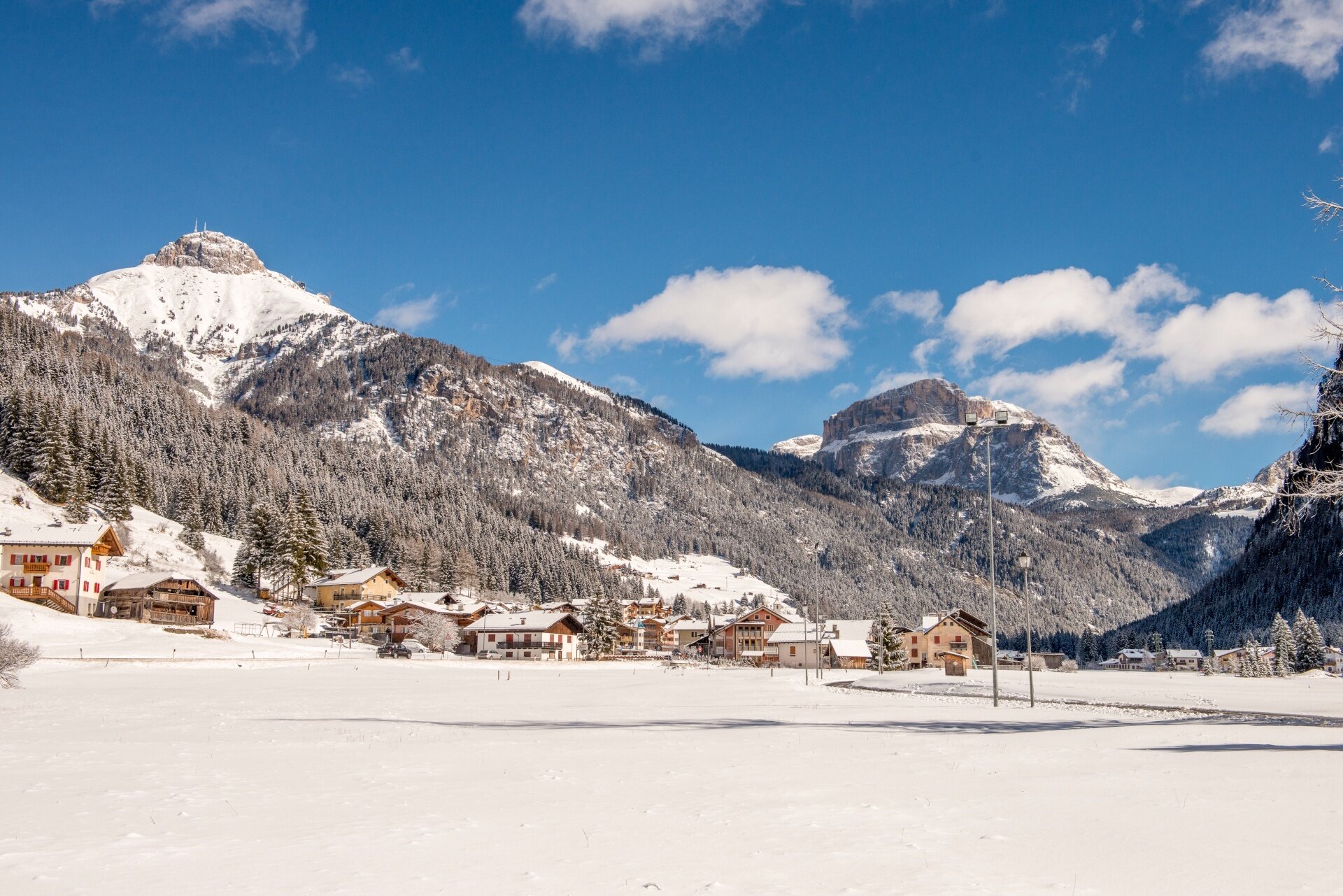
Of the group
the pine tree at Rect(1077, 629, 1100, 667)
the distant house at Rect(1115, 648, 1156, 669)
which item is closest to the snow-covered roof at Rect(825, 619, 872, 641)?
the distant house at Rect(1115, 648, 1156, 669)

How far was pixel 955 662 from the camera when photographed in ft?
299

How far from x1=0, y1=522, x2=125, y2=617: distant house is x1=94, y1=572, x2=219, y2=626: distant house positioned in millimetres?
1685

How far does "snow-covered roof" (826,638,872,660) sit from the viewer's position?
108500 millimetres

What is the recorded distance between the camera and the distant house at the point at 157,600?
82688 mm

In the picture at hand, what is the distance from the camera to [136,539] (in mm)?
104438

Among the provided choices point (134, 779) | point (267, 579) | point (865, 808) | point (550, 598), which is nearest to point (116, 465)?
point (267, 579)

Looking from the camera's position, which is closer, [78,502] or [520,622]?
[78,502]

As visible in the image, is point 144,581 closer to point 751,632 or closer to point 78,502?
point 78,502

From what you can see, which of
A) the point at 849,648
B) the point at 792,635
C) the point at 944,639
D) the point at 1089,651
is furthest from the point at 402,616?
the point at 1089,651

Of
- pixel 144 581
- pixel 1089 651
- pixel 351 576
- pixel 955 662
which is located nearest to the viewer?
pixel 144 581

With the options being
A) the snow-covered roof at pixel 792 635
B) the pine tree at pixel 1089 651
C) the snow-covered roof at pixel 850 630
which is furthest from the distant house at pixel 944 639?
the pine tree at pixel 1089 651

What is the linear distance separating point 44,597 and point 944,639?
318 feet

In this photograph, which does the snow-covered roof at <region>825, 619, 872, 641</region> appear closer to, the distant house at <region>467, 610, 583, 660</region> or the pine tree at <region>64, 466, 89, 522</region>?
the distant house at <region>467, 610, 583, 660</region>

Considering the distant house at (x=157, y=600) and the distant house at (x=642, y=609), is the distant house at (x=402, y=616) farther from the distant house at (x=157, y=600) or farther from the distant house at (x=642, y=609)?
the distant house at (x=642, y=609)
